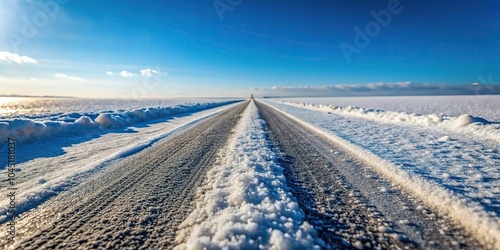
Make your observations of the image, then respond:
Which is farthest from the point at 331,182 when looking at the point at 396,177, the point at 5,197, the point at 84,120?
the point at 84,120

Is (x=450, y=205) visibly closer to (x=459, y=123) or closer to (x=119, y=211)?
(x=119, y=211)

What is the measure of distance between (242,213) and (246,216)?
0.11 meters

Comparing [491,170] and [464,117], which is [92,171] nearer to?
[491,170]

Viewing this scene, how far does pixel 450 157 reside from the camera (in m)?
6.00

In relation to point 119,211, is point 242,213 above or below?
above

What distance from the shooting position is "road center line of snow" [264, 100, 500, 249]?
260 cm

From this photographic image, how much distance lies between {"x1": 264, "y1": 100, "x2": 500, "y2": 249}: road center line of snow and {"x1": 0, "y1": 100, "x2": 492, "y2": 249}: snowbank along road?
0.03 meters

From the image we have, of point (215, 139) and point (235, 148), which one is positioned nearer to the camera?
point (235, 148)

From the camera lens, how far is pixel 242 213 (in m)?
2.98

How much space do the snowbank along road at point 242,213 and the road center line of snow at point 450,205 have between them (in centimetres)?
3

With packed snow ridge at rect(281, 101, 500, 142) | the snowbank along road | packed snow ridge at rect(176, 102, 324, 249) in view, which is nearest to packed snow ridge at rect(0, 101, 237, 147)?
the snowbank along road

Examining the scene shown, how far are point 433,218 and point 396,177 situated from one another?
5.22 feet

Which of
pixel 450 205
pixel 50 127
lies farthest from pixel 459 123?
pixel 50 127

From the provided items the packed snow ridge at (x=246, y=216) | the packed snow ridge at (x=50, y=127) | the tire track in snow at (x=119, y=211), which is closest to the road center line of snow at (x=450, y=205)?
the packed snow ridge at (x=246, y=216)
